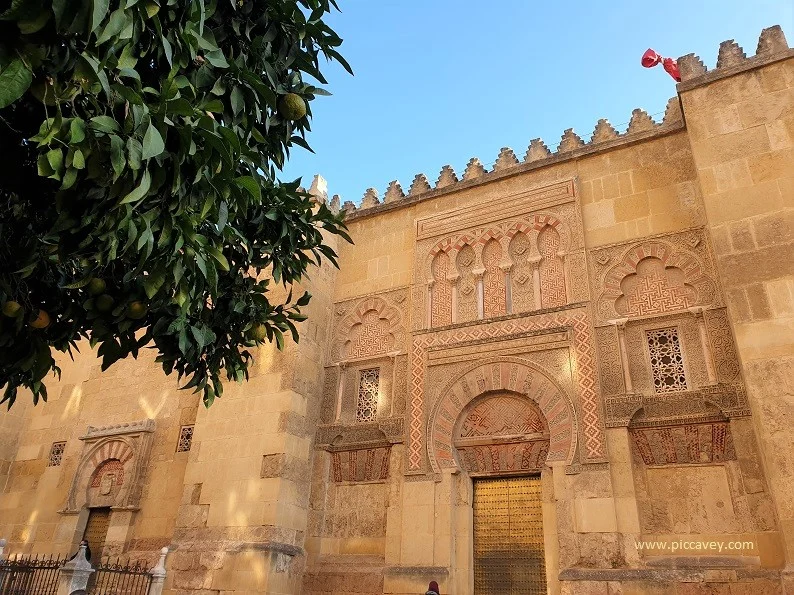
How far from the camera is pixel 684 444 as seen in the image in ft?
17.2

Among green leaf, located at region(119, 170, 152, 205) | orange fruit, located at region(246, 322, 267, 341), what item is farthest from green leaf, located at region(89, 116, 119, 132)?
orange fruit, located at region(246, 322, 267, 341)

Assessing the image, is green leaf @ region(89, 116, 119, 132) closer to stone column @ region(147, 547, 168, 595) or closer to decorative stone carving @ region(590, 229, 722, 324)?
decorative stone carving @ region(590, 229, 722, 324)

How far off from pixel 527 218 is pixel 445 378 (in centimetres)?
209

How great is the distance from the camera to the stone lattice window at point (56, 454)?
8469mm

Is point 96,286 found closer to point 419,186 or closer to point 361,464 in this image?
point 361,464

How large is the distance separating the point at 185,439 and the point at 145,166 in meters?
6.43

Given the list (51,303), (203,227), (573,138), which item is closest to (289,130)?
(203,227)

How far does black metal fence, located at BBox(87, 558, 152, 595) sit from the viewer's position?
6.14 metres

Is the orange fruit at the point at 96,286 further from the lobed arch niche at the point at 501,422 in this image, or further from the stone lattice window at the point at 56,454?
the stone lattice window at the point at 56,454

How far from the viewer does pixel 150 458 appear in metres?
7.68

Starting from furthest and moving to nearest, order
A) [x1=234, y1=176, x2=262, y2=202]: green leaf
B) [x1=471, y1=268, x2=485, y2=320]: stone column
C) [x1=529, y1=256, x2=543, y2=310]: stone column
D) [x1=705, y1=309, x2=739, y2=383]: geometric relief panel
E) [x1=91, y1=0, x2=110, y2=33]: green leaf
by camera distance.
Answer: [x1=471, y1=268, x2=485, y2=320]: stone column < [x1=529, y1=256, x2=543, y2=310]: stone column < [x1=705, y1=309, x2=739, y2=383]: geometric relief panel < [x1=234, y1=176, x2=262, y2=202]: green leaf < [x1=91, y1=0, x2=110, y2=33]: green leaf

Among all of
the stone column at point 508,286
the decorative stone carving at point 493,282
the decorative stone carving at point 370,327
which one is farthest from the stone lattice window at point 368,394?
the stone column at point 508,286

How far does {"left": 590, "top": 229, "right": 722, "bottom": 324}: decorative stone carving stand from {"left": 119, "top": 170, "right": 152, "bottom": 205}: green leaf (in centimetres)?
500

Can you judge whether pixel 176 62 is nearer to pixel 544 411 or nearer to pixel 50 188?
pixel 50 188
